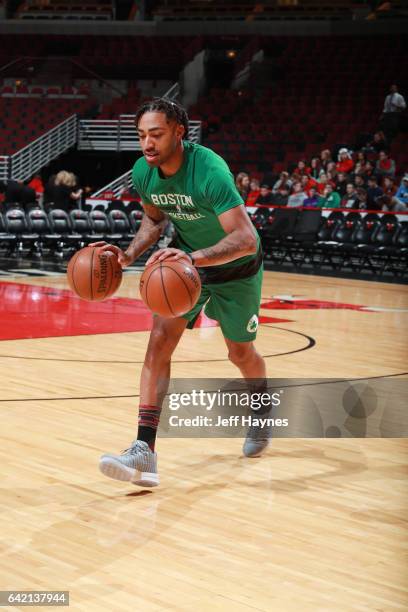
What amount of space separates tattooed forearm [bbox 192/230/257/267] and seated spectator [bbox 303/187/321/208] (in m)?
12.2

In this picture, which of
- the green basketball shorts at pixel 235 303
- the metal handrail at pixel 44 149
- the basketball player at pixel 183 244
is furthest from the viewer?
the metal handrail at pixel 44 149

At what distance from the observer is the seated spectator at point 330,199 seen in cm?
1574

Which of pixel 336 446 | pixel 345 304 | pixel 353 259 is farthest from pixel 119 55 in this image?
pixel 336 446

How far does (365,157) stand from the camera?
17547 mm

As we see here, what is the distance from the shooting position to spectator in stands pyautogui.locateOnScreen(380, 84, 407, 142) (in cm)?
1967

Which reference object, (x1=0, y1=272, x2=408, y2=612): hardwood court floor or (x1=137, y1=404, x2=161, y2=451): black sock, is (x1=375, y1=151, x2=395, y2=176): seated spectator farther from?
(x1=137, y1=404, x2=161, y2=451): black sock

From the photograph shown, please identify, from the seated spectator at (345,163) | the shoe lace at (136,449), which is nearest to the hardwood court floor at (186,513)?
the shoe lace at (136,449)

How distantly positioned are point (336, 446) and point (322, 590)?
2.02m

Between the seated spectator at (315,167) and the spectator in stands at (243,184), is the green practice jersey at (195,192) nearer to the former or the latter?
the spectator in stands at (243,184)

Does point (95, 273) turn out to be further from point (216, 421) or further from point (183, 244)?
point (216, 421)

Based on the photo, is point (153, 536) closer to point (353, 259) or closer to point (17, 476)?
point (17, 476)

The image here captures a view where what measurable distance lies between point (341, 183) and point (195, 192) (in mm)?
12854

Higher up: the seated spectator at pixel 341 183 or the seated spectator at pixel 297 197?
the seated spectator at pixel 341 183

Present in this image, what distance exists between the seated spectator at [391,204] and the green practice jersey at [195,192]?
11200 millimetres
